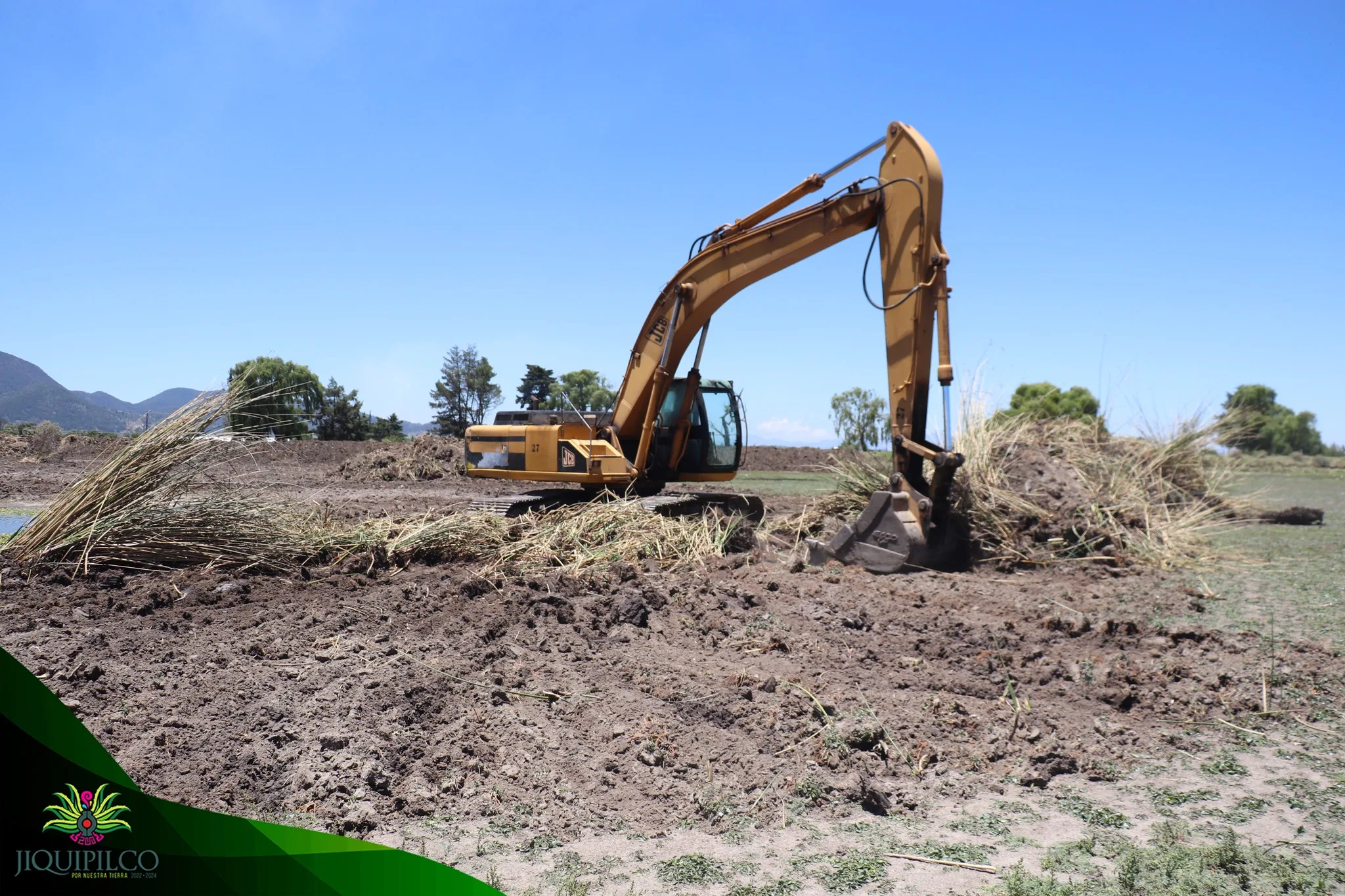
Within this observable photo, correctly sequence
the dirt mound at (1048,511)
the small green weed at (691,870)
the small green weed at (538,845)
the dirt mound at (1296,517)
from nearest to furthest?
the small green weed at (691,870)
the small green weed at (538,845)
the dirt mound at (1048,511)
the dirt mound at (1296,517)

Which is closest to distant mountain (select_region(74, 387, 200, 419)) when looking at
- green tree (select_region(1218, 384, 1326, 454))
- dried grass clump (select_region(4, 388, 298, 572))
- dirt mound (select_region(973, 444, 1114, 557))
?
dried grass clump (select_region(4, 388, 298, 572))

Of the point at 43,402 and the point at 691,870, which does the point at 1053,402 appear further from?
the point at 43,402

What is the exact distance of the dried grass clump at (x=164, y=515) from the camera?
21.2 feet

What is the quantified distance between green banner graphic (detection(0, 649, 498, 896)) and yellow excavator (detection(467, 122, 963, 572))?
5636 millimetres

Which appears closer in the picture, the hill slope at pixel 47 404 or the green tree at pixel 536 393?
the green tree at pixel 536 393

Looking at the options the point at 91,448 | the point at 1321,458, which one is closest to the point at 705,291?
the point at 91,448

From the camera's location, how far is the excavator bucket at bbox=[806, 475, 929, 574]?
768 cm

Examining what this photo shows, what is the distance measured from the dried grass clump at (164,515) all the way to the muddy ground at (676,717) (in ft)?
1.13

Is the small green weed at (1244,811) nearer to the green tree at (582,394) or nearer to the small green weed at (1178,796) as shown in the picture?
the small green weed at (1178,796)

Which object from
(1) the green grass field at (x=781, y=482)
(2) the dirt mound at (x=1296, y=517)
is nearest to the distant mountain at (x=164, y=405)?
(1) the green grass field at (x=781, y=482)

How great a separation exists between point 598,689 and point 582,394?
3180 centimetres

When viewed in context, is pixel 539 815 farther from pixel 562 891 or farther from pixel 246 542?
pixel 246 542

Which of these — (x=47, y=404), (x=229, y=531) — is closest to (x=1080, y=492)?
(x=229, y=531)

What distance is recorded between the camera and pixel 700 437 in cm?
1007
